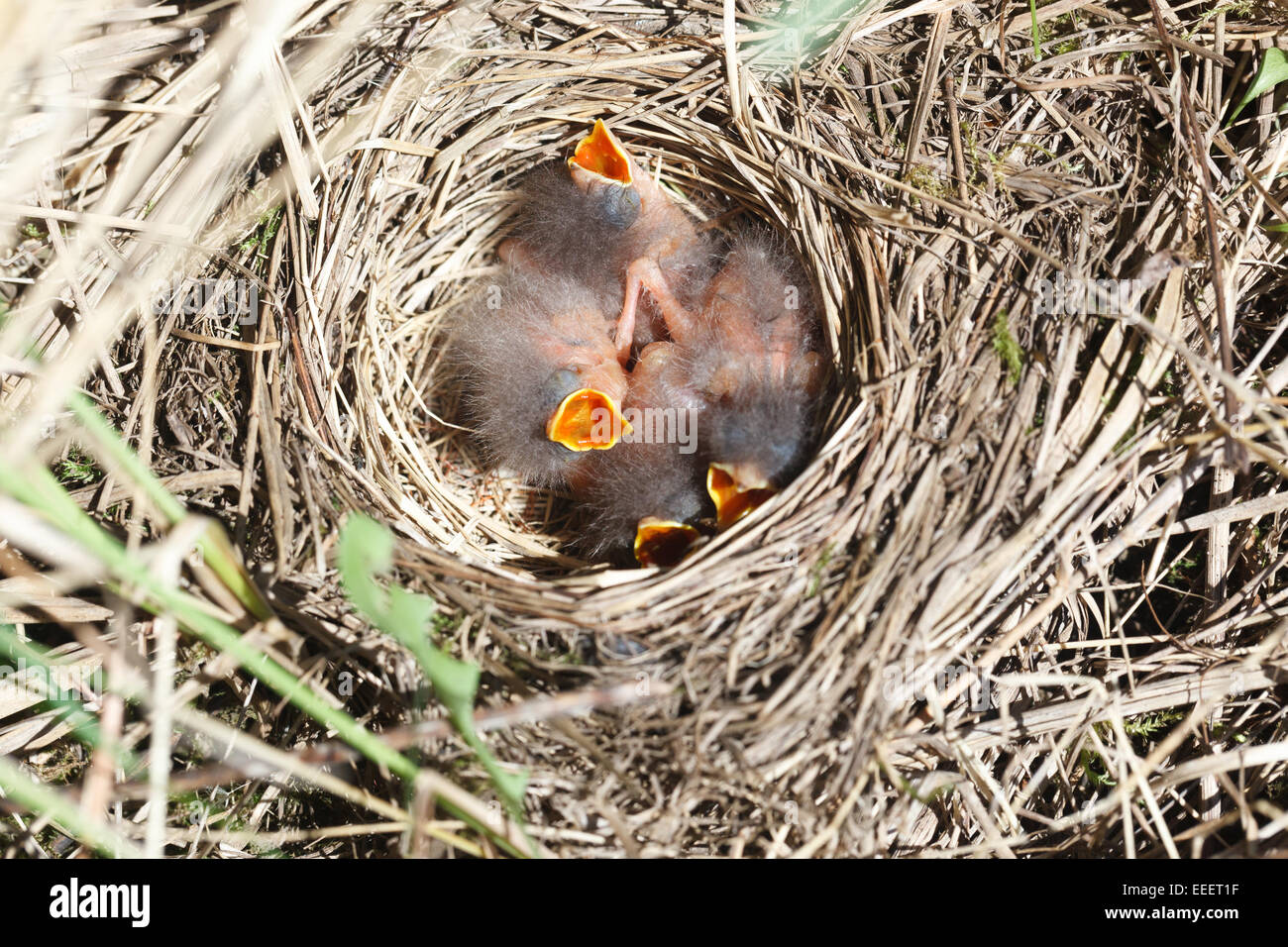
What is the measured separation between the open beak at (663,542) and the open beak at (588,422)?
20 cm

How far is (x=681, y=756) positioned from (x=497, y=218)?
4.65 ft

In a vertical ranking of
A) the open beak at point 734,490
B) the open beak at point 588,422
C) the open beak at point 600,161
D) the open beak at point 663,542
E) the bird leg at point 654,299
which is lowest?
the open beak at point 663,542

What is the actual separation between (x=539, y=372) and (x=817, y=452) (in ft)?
2.14

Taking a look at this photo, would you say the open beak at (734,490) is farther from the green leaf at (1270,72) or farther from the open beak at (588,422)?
the green leaf at (1270,72)

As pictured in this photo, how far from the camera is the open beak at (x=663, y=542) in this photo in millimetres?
1768

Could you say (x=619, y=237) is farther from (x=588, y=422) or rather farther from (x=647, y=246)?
(x=588, y=422)

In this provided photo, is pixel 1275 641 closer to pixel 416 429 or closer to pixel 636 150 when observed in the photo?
pixel 636 150

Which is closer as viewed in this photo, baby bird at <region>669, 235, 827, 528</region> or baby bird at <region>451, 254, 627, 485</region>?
baby bird at <region>669, 235, 827, 528</region>

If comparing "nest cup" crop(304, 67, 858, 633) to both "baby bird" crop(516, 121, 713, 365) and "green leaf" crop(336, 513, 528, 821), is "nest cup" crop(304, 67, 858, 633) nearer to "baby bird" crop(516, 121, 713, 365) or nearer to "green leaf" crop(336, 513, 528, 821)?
"baby bird" crop(516, 121, 713, 365)

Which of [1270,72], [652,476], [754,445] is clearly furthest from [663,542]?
[1270,72]

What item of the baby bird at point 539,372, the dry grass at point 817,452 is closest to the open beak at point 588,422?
the baby bird at point 539,372

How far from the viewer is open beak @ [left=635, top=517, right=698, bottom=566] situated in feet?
5.80

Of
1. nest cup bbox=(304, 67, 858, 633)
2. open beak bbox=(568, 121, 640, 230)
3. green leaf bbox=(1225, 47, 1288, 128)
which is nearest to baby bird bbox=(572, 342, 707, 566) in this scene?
nest cup bbox=(304, 67, 858, 633)
